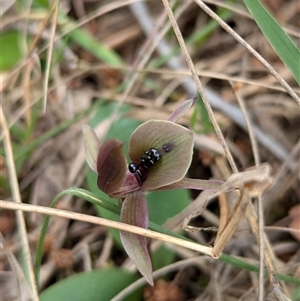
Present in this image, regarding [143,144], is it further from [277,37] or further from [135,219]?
[277,37]

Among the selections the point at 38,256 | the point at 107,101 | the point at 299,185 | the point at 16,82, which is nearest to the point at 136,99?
the point at 107,101

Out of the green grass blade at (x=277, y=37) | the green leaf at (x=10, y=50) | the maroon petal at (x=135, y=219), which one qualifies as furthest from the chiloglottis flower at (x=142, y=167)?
the green leaf at (x=10, y=50)

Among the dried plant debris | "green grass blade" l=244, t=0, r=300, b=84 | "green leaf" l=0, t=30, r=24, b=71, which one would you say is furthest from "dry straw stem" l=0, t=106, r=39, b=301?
"green grass blade" l=244, t=0, r=300, b=84

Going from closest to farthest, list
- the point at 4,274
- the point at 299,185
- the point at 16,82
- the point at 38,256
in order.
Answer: the point at 38,256 → the point at 4,274 → the point at 299,185 → the point at 16,82

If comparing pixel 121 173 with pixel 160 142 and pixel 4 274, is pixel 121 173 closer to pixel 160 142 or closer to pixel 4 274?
pixel 160 142

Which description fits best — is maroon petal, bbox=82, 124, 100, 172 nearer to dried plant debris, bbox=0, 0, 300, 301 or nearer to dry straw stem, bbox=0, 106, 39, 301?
dried plant debris, bbox=0, 0, 300, 301

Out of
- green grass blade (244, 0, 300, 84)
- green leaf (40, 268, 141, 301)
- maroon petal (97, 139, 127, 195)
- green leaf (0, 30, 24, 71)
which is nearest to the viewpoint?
maroon petal (97, 139, 127, 195)
